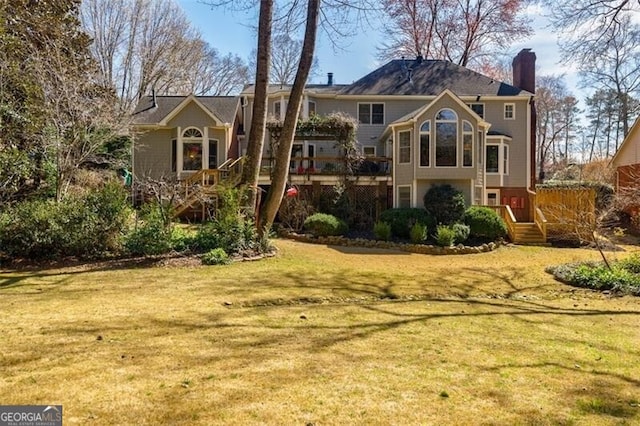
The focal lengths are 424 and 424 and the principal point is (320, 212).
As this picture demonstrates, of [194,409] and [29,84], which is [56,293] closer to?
[194,409]

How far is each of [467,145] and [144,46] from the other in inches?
958

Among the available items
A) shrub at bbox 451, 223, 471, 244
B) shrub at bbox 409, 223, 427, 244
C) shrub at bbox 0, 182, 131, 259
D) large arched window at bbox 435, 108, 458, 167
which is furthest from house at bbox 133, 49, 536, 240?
shrub at bbox 0, 182, 131, 259

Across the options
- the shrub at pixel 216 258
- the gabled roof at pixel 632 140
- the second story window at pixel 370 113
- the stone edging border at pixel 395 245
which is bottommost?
the stone edging border at pixel 395 245

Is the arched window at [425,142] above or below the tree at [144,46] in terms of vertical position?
below

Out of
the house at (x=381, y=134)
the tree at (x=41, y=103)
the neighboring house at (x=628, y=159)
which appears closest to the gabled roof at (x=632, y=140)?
the neighboring house at (x=628, y=159)

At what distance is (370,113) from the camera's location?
23.0 meters

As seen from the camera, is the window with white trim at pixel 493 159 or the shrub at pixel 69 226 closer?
the shrub at pixel 69 226

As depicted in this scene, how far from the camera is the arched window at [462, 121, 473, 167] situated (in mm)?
18797

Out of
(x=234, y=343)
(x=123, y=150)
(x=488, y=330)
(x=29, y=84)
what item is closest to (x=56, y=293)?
(x=234, y=343)

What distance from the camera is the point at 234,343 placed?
15.1 ft

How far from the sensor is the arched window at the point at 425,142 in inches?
739

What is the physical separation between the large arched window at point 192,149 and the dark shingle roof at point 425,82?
8000 millimetres

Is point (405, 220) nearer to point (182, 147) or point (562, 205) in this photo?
point (562, 205)

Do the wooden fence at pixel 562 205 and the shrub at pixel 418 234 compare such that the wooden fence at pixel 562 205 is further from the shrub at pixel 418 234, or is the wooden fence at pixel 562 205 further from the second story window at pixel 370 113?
the second story window at pixel 370 113
